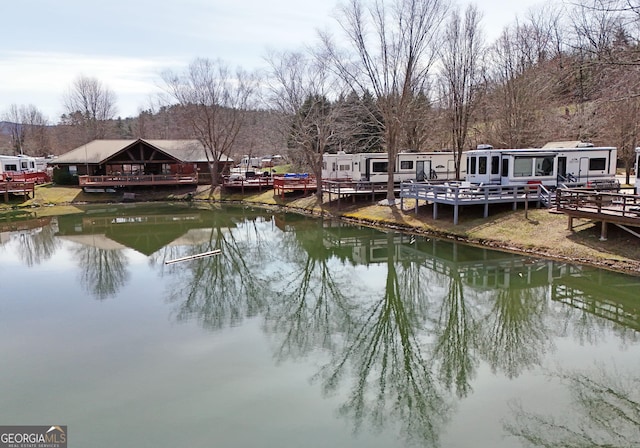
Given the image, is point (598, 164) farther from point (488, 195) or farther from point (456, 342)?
point (456, 342)

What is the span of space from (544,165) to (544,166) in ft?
0.15

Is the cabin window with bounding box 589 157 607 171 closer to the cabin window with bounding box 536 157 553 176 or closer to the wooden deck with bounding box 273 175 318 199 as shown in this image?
the cabin window with bounding box 536 157 553 176

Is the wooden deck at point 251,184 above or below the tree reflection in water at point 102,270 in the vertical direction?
above

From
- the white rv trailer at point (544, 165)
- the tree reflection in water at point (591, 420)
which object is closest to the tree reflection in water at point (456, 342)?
the tree reflection in water at point (591, 420)

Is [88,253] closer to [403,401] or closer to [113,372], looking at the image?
[113,372]

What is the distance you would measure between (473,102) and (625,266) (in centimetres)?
2033

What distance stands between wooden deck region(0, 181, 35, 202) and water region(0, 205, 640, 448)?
64.3 ft

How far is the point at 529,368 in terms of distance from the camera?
29.6ft

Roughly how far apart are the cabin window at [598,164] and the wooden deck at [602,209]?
5488 mm

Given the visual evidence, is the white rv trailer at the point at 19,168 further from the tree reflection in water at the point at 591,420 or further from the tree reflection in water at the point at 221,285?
the tree reflection in water at the point at 591,420

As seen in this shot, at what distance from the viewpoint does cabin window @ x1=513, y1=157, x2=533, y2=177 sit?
21.8 meters

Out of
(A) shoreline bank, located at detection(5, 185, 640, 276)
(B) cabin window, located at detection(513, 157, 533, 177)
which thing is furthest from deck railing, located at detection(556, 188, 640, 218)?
(B) cabin window, located at detection(513, 157, 533, 177)

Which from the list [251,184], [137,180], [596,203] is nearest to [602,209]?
[596,203]

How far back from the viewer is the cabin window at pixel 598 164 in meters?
22.8
